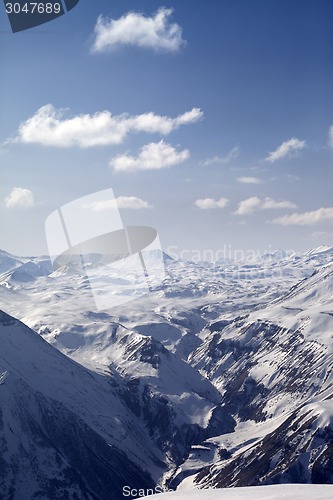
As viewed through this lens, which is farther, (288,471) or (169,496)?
(288,471)

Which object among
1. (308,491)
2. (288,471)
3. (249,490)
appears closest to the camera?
(308,491)

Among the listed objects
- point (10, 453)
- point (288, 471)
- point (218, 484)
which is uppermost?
point (10, 453)

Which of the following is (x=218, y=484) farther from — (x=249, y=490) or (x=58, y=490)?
(x=249, y=490)

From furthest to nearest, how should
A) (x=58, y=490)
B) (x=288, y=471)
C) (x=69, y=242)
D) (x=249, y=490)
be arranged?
(x=58, y=490), (x=288, y=471), (x=69, y=242), (x=249, y=490)

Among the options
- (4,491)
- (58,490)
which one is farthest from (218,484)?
(4,491)

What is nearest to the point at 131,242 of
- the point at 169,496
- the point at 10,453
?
the point at 10,453

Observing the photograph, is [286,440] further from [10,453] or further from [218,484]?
[10,453]

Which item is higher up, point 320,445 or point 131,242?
point 131,242
